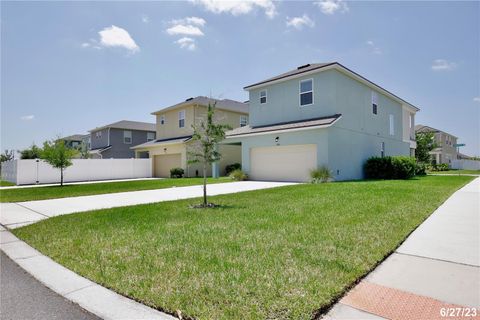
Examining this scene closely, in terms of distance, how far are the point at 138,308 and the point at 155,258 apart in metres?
1.27

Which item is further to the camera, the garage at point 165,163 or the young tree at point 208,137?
the garage at point 165,163

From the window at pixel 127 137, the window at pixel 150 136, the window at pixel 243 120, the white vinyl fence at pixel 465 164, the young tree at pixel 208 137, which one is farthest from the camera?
the white vinyl fence at pixel 465 164

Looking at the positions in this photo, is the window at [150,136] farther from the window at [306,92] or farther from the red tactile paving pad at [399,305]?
the red tactile paving pad at [399,305]

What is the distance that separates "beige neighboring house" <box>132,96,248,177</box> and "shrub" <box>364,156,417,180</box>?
38.8 ft

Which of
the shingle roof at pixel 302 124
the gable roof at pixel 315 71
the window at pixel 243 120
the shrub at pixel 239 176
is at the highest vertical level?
Result: the gable roof at pixel 315 71

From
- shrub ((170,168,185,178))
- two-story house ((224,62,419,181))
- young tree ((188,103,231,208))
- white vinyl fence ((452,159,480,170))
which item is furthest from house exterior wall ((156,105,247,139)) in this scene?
white vinyl fence ((452,159,480,170))

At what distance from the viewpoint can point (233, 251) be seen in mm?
4145

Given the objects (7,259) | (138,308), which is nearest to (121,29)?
(7,259)

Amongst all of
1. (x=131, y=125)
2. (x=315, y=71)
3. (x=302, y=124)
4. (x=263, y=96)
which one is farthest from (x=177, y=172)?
(x=131, y=125)

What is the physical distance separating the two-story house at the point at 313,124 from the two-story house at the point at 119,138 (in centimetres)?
1929

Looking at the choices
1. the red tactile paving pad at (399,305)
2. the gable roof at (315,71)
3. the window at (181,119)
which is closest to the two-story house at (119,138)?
the window at (181,119)

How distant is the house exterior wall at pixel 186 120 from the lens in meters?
25.6
